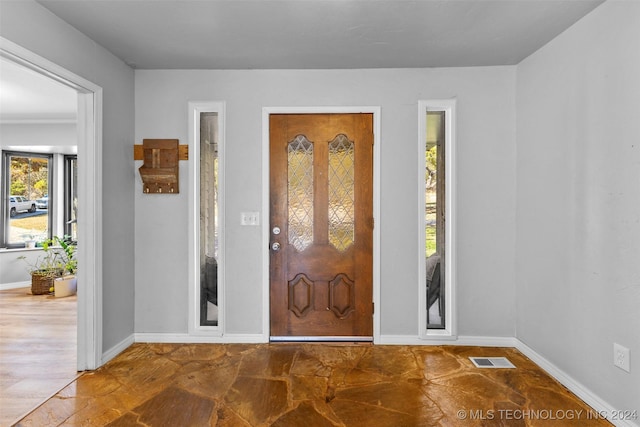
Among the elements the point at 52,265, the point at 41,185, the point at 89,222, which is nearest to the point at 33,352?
the point at 89,222

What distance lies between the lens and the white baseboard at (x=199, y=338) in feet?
9.77

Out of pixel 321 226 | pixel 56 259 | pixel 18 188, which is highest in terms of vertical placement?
pixel 18 188

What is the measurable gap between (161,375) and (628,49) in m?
3.55

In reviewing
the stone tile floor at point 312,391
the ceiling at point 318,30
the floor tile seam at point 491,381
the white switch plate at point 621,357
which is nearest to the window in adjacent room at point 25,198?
the ceiling at point 318,30

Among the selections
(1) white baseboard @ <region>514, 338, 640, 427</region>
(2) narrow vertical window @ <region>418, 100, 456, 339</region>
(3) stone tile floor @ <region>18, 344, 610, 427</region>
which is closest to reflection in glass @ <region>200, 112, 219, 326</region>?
(3) stone tile floor @ <region>18, 344, 610, 427</region>

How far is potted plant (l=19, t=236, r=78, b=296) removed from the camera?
4.67 m

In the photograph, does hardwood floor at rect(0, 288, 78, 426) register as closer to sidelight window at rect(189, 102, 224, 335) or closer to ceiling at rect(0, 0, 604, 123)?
sidelight window at rect(189, 102, 224, 335)

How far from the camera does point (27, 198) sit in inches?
211

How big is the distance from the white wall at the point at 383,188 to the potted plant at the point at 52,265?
8.07 feet

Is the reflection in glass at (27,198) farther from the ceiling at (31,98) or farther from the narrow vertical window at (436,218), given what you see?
the narrow vertical window at (436,218)

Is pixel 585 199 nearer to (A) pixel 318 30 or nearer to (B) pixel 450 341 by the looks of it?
(B) pixel 450 341

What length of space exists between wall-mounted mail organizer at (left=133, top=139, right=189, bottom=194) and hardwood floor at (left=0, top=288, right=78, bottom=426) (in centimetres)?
150

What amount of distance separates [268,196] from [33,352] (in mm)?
2317

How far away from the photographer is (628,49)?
183cm
